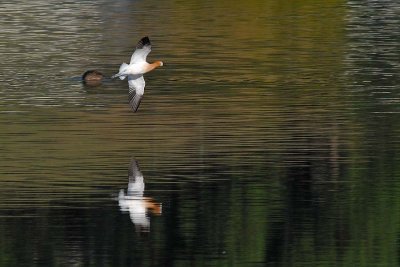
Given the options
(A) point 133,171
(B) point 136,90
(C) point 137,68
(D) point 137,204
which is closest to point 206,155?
(A) point 133,171

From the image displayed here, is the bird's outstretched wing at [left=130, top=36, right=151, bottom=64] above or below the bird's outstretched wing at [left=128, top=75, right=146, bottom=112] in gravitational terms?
above

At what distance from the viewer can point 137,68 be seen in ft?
111

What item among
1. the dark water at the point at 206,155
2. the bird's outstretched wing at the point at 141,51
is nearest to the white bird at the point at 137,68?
the bird's outstretched wing at the point at 141,51

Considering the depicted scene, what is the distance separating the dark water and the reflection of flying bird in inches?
1.5

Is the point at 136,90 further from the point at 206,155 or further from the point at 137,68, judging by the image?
the point at 206,155

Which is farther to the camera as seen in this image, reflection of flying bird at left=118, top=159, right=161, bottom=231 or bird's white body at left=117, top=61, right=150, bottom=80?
bird's white body at left=117, top=61, right=150, bottom=80

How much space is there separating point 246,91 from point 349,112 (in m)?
4.92

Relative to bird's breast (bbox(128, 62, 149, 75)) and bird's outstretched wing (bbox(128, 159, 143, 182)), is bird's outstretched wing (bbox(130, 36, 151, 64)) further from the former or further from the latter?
bird's outstretched wing (bbox(128, 159, 143, 182))

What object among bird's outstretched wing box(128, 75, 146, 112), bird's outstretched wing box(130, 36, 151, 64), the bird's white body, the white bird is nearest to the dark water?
bird's outstretched wing box(128, 75, 146, 112)

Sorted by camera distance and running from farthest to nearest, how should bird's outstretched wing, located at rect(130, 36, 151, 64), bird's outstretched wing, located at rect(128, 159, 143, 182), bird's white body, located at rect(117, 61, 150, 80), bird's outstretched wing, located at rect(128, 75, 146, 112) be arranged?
bird's outstretched wing, located at rect(128, 75, 146, 112)
bird's white body, located at rect(117, 61, 150, 80)
bird's outstretched wing, located at rect(130, 36, 151, 64)
bird's outstretched wing, located at rect(128, 159, 143, 182)

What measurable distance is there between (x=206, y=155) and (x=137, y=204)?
4.75m

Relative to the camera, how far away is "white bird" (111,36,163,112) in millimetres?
33128

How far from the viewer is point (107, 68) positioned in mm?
49875

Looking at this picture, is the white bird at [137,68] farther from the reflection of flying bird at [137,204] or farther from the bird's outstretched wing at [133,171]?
the reflection of flying bird at [137,204]
